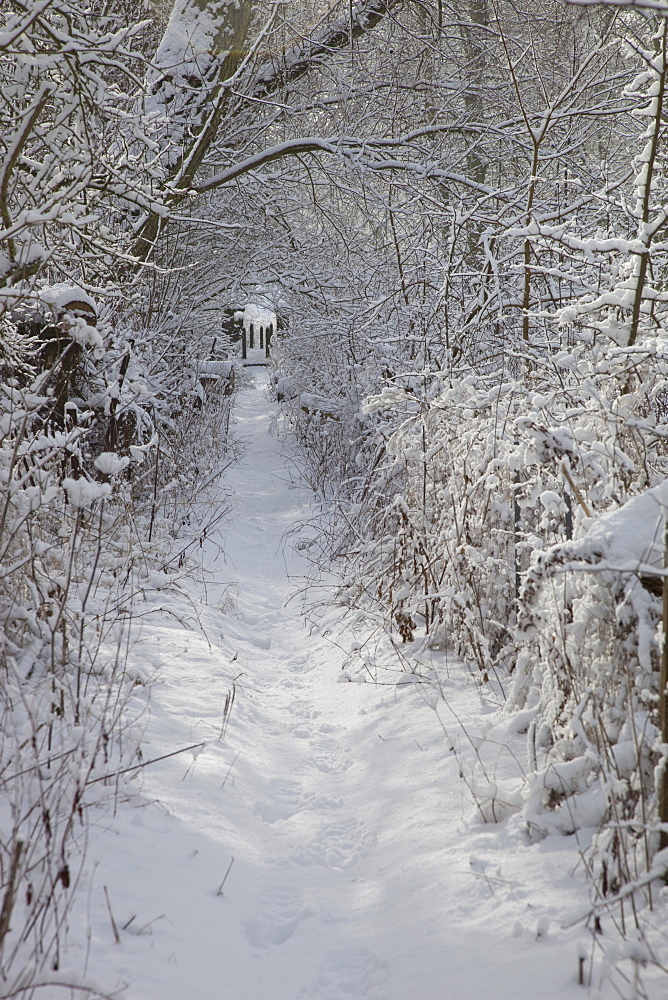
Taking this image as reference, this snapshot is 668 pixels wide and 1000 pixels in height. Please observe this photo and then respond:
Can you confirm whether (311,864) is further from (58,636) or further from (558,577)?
(58,636)

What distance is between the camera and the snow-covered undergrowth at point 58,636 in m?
1.98

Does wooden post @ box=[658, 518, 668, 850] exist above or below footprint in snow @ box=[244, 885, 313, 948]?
above

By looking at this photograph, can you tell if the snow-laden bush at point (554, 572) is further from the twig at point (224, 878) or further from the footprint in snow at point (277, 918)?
the twig at point (224, 878)

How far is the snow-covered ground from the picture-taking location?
1944 millimetres

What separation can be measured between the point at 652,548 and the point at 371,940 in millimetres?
1402

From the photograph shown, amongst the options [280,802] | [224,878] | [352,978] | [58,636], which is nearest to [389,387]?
[58,636]

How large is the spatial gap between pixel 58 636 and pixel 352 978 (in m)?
2.17

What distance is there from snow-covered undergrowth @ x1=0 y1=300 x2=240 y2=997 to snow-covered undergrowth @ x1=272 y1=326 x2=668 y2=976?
1350 mm

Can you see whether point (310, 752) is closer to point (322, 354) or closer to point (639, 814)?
point (639, 814)

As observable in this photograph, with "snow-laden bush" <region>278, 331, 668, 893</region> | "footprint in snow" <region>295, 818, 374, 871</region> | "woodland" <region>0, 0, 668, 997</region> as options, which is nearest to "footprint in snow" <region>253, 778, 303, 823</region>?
"footprint in snow" <region>295, 818, 374, 871</region>

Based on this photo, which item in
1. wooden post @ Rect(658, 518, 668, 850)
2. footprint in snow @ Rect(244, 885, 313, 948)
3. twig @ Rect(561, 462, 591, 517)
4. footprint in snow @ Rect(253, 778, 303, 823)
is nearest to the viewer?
wooden post @ Rect(658, 518, 668, 850)

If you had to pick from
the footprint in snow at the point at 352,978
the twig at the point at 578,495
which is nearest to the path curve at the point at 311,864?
the footprint in snow at the point at 352,978

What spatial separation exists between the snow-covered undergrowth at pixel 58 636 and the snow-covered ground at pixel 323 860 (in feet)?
0.40

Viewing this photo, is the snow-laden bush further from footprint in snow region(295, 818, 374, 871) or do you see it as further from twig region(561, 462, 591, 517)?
footprint in snow region(295, 818, 374, 871)
